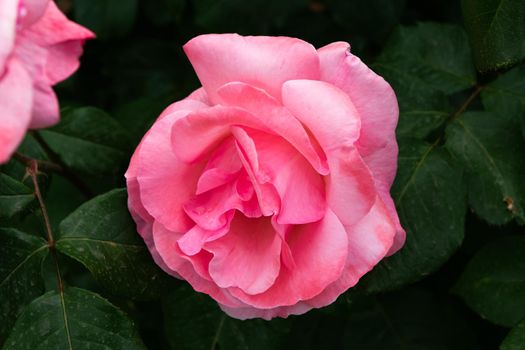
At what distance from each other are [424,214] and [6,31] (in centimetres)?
68

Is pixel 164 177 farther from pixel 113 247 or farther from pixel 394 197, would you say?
pixel 394 197

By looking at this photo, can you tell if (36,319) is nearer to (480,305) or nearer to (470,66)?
(480,305)

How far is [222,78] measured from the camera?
101 centimetres

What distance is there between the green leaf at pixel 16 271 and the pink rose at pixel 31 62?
32 cm

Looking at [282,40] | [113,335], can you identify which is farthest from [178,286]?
[282,40]

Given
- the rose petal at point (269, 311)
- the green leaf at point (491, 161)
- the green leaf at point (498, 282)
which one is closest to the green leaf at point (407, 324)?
the green leaf at point (498, 282)

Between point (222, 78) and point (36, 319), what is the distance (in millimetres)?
410

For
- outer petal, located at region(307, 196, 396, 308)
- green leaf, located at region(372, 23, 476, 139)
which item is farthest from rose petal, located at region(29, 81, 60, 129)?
green leaf, located at region(372, 23, 476, 139)

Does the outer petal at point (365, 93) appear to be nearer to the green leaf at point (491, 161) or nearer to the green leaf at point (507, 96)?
the green leaf at point (491, 161)

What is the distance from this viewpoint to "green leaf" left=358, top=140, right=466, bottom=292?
3.75ft

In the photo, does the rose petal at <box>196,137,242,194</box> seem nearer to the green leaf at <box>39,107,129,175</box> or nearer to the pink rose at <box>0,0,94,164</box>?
the pink rose at <box>0,0,94,164</box>

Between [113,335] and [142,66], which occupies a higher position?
[113,335]

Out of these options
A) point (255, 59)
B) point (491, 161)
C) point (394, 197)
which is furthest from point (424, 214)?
point (255, 59)

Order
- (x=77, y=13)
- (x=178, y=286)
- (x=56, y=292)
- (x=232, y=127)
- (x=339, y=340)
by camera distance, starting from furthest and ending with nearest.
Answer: (x=77, y=13) → (x=339, y=340) → (x=178, y=286) → (x=56, y=292) → (x=232, y=127)
